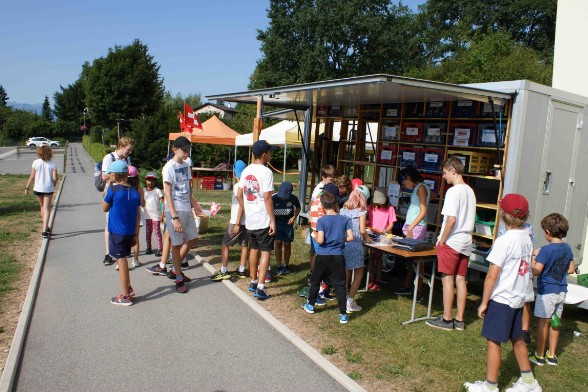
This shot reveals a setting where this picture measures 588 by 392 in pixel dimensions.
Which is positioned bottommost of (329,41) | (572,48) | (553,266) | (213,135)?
(553,266)

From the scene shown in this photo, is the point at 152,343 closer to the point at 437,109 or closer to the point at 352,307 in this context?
the point at 352,307

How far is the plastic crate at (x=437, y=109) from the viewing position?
825 centimetres

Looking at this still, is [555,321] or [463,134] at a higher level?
[463,134]

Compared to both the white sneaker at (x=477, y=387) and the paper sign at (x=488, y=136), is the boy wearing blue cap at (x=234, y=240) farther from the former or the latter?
the paper sign at (x=488, y=136)

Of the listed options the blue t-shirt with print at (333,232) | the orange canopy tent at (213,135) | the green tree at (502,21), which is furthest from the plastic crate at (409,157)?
the green tree at (502,21)

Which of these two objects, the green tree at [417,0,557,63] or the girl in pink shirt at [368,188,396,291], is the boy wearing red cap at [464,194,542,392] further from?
the green tree at [417,0,557,63]

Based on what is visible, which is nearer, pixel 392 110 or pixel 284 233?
pixel 284 233

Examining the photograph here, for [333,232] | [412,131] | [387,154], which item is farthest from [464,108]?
[333,232]

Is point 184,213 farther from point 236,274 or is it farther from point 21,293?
point 21,293

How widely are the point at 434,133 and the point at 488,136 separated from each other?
118 centimetres

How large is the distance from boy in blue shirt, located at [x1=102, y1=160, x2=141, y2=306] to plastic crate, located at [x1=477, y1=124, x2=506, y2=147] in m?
5.16

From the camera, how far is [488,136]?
740 centimetres

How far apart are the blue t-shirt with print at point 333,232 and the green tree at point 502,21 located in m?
38.3

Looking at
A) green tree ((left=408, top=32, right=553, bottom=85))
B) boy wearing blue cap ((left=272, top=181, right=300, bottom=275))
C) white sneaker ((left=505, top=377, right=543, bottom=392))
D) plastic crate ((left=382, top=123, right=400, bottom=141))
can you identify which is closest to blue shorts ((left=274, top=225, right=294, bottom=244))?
boy wearing blue cap ((left=272, top=181, right=300, bottom=275))
